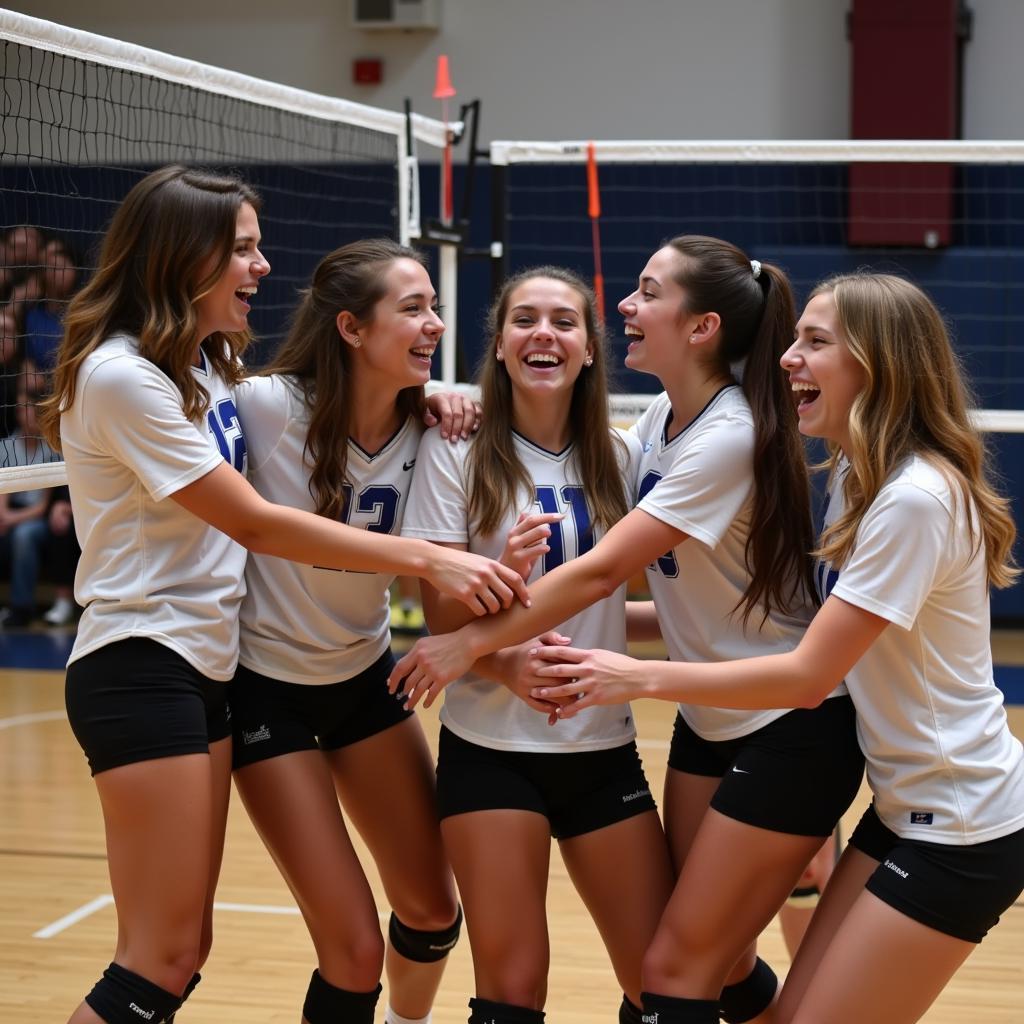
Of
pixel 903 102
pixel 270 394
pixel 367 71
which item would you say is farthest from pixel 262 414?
pixel 367 71

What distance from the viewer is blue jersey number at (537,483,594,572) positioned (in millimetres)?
2910

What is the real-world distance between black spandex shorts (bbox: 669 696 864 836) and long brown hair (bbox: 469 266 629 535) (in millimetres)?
553

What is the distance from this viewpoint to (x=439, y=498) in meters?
2.92

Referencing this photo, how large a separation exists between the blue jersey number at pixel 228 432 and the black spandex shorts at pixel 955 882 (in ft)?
4.80

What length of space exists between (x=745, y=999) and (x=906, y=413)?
1.32m

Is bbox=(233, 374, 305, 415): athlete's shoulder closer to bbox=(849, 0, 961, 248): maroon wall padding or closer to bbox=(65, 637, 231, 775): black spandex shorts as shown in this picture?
bbox=(65, 637, 231, 775): black spandex shorts

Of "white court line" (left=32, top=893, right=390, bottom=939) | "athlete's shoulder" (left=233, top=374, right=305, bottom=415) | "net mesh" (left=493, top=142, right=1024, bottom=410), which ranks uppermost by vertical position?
"net mesh" (left=493, top=142, right=1024, bottom=410)

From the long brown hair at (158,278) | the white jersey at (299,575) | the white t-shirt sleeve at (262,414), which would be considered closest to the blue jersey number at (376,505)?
the white jersey at (299,575)

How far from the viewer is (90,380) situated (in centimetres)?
261

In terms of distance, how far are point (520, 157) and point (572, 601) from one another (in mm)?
3812

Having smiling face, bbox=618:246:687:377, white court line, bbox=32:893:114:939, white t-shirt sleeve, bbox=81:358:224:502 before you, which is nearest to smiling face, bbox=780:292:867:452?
smiling face, bbox=618:246:687:377

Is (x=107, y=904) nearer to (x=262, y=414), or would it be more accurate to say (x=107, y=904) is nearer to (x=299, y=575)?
(x=299, y=575)

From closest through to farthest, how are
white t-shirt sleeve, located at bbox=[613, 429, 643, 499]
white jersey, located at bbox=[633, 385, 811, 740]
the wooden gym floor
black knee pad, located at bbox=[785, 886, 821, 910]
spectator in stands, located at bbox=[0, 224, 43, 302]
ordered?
1. white jersey, located at bbox=[633, 385, 811, 740]
2. white t-shirt sleeve, located at bbox=[613, 429, 643, 499]
3. black knee pad, located at bbox=[785, 886, 821, 910]
4. the wooden gym floor
5. spectator in stands, located at bbox=[0, 224, 43, 302]

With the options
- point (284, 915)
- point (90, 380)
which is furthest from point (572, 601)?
point (284, 915)
